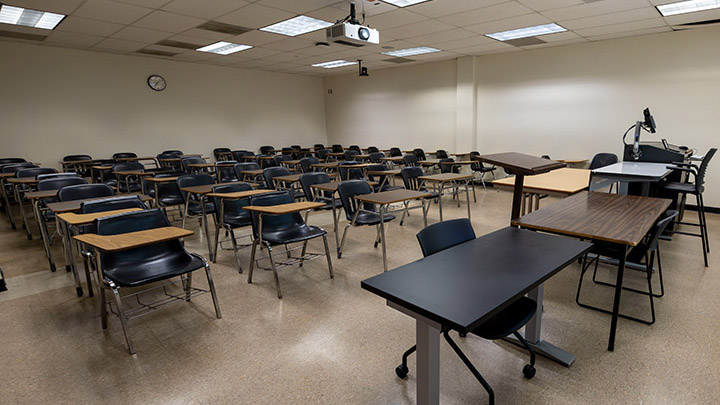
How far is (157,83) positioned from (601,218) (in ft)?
31.4

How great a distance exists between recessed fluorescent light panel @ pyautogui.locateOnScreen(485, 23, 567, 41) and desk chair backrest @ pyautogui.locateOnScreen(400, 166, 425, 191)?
3038 mm

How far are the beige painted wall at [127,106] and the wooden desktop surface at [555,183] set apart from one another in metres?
8.43

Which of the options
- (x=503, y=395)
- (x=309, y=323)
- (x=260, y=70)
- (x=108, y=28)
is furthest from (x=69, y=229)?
(x=260, y=70)

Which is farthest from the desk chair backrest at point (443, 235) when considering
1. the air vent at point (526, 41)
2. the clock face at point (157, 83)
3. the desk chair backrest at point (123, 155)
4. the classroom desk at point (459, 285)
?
the clock face at point (157, 83)

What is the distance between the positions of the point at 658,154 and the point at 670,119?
2.97 metres

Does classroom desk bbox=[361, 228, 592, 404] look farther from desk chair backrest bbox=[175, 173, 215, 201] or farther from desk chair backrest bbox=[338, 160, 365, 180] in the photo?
desk chair backrest bbox=[338, 160, 365, 180]

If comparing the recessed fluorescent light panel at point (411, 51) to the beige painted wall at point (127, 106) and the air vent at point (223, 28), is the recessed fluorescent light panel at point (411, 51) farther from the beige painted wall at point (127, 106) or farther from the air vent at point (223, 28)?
the beige painted wall at point (127, 106)

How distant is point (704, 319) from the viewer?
2670mm

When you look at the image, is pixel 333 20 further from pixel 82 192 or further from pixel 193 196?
pixel 82 192

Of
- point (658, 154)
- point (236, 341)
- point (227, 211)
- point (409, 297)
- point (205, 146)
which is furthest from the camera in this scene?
point (205, 146)

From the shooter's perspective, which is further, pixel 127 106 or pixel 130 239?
pixel 127 106

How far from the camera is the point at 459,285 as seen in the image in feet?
4.88

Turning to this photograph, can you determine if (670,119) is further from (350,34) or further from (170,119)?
(170,119)

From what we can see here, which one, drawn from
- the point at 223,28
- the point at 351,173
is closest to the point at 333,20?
the point at 223,28
